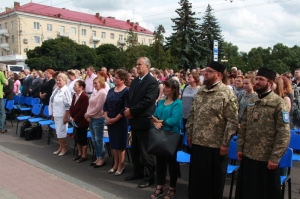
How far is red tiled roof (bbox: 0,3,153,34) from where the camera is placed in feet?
199

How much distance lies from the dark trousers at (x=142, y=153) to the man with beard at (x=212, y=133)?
4.14 feet

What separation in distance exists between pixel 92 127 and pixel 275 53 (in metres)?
80.6

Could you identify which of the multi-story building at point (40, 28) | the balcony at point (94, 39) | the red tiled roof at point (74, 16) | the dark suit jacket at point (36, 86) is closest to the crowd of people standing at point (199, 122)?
the dark suit jacket at point (36, 86)

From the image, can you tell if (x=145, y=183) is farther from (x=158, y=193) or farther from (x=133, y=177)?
(x=158, y=193)

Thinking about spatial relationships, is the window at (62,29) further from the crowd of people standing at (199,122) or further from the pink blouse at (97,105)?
the pink blouse at (97,105)

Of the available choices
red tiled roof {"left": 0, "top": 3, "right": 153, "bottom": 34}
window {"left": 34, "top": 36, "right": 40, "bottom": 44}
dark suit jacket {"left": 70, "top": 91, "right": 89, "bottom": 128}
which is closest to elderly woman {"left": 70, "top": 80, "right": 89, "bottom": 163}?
dark suit jacket {"left": 70, "top": 91, "right": 89, "bottom": 128}

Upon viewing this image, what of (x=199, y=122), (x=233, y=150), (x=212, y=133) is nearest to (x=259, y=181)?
(x=212, y=133)

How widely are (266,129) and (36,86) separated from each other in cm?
964

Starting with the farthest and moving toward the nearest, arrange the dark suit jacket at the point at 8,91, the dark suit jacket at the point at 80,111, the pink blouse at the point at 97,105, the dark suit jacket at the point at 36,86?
the dark suit jacket at the point at 36,86, the dark suit jacket at the point at 8,91, the dark suit jacket at the point at 80,111, the pink blouse at the point at 97,105

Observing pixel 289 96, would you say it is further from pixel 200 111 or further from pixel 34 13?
pixel 34 13

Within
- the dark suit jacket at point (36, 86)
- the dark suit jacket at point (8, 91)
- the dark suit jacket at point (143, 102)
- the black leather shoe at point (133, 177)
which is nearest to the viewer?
the dark suit jacket at point (143, 102)

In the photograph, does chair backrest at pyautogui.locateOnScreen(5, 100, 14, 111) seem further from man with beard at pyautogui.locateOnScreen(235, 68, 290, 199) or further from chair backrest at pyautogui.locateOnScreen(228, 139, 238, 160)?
man with beard at pyautogui.locateOnScreen(235, 68, 290, 199)

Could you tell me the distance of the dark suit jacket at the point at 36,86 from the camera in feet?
36.5

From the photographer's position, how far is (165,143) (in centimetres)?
430
